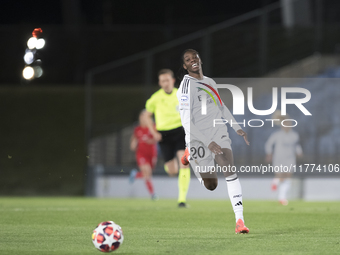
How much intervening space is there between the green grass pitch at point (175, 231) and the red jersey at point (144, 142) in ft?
15.8

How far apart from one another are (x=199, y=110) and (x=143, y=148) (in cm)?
812

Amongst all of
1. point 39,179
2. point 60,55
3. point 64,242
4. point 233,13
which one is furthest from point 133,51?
point 64,242

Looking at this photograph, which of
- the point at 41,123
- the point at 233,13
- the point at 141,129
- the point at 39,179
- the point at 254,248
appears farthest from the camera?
the point at 233,13

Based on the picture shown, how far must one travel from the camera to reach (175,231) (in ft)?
23.6

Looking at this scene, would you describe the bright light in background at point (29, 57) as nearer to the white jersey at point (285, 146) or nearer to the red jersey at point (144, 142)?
the red jersey at point (144, 142)

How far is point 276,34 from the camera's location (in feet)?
55.6

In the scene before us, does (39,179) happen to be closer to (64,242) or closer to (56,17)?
(56,17)

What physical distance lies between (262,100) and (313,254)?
11.2m

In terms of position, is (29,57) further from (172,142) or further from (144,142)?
(144,142)

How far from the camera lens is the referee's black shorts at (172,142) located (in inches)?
420

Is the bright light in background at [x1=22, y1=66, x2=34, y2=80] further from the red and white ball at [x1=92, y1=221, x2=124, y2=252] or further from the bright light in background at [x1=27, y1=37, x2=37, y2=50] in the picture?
the red and white ball at [x1=92, y1=221, x2=124, y2=252]

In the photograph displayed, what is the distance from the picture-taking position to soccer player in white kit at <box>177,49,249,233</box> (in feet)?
22.7

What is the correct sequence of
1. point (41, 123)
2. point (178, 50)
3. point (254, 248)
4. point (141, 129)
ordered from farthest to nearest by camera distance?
point (41, 123), point (178, 50), point (141, 129), point (254, 248)

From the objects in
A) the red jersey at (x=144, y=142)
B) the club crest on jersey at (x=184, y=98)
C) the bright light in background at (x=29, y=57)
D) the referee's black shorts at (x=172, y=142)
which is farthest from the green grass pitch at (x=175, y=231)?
the red jersey at (x=144, y=142)
